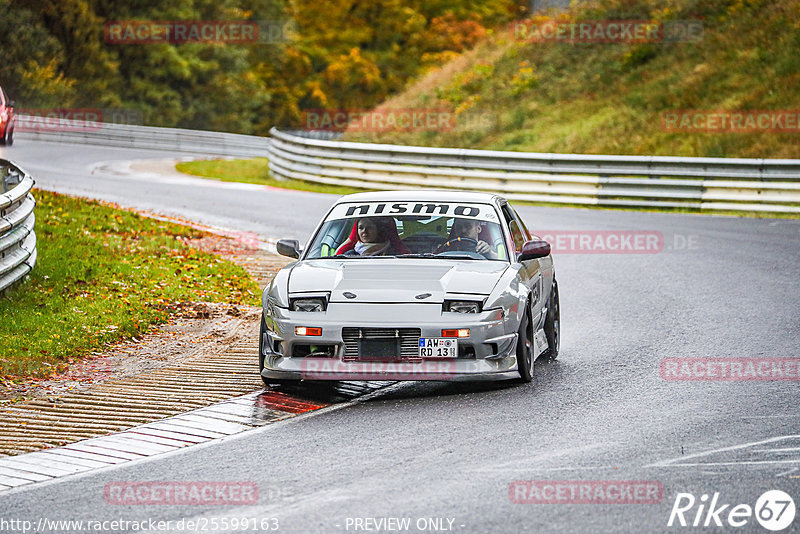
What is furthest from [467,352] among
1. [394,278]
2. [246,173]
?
[246,173]

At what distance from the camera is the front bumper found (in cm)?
859

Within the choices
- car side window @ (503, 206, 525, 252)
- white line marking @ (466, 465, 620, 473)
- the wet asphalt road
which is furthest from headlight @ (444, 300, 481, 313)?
white line marking @ (466, 465, 620, 473)

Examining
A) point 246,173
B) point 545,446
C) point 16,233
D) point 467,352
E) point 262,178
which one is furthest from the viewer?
point 246,173

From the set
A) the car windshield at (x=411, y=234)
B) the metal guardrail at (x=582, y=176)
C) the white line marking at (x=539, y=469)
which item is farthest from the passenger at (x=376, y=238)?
the metal guardrail at (x=582, y=176)

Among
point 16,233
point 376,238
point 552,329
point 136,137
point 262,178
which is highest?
point 136,137

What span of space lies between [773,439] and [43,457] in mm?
4521

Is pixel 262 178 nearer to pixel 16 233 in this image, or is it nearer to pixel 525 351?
pixel 16 233

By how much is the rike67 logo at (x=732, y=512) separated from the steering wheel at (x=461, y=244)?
13.2ft

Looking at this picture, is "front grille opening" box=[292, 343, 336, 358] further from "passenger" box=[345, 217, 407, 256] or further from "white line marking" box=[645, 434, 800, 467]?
"white line marking" box=[645, 434, 800, 467]

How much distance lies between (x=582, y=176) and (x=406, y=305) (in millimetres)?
16086

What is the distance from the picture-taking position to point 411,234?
10.2m

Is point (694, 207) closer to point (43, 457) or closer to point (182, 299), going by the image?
point (182, 299)

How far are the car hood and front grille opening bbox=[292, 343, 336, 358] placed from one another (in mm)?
361

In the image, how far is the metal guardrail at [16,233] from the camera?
1230cm
